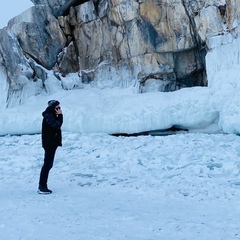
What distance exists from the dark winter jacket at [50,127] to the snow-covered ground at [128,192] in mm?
780

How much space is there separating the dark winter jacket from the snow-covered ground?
780 mm

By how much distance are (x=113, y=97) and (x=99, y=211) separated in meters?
9.30

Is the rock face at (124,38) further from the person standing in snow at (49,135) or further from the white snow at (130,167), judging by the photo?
the person standing in snow at (49,135)

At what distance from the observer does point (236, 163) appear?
6719 millimetres

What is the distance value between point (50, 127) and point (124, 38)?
31.5 feet

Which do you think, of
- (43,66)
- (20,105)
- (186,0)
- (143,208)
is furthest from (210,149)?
(43,66)

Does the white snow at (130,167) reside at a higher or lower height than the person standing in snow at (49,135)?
lower

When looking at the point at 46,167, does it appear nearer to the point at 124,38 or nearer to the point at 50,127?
the point at 50,127

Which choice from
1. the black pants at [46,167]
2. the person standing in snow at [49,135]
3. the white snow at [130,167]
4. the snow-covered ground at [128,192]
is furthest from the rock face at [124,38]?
the black pants at [46,167]

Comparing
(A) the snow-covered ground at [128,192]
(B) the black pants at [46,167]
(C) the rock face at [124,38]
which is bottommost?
(A) the snow-covered ground at [128,192]

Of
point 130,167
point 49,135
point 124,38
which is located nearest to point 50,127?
point 49,135

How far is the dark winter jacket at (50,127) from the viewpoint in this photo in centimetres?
543

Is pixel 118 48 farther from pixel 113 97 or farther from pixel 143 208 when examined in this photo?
pixel 143 208

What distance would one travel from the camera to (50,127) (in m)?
5.49
